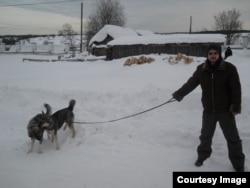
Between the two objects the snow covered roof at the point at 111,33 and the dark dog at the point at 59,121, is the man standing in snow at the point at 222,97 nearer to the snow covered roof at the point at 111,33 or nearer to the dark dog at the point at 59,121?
the dark dog at the point at 59,121

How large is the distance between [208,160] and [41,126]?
11.6 feet

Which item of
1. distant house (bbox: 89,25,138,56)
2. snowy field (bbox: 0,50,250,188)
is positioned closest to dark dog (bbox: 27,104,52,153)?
snowy field (bbox: 0,50,250,188)

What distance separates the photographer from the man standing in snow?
15.8 ft

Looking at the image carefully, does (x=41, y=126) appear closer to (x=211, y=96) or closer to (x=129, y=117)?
(x=129, y=117)

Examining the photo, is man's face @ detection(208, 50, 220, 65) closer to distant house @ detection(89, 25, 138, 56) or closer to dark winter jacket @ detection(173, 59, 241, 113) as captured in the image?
dark winter jacket @ detection(173, 59, 241, 113)

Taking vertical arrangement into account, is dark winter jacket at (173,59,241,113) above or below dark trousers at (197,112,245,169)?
above

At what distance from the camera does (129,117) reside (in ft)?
25.6

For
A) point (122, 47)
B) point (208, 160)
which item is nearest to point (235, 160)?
point (208, 160)

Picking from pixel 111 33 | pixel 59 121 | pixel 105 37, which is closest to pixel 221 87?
pixel 59 121
